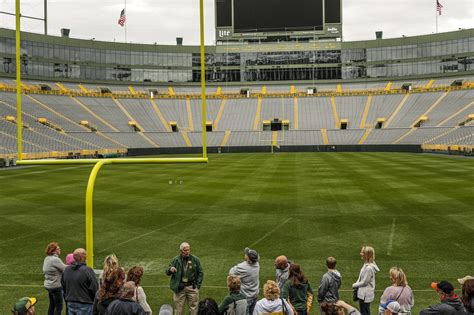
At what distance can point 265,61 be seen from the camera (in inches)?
3839

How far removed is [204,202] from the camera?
2222cm

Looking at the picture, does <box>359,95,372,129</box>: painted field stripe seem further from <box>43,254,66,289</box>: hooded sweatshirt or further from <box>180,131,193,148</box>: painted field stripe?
<box>43,254,66,289</box>: hooded sweatshirt

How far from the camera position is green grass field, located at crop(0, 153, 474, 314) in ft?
38.9

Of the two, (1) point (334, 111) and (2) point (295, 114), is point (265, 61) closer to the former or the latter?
(2) point (295, 114)

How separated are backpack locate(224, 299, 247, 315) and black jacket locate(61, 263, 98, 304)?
2.29 metres

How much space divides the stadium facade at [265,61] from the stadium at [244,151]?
29 centimetres

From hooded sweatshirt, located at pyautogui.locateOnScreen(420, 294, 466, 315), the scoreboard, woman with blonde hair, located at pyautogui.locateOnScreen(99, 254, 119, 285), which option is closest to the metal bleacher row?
the scoreboard

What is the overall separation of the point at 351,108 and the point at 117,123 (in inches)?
1692

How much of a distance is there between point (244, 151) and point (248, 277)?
232ft

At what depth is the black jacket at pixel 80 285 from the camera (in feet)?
23.6

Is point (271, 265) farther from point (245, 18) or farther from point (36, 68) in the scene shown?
point (36, 68)

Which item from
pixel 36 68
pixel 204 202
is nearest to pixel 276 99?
pixel 36 68

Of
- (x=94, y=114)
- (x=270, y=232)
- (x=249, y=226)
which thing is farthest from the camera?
(x=94, y=114)

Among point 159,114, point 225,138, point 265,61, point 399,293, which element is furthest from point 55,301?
point 265,61
